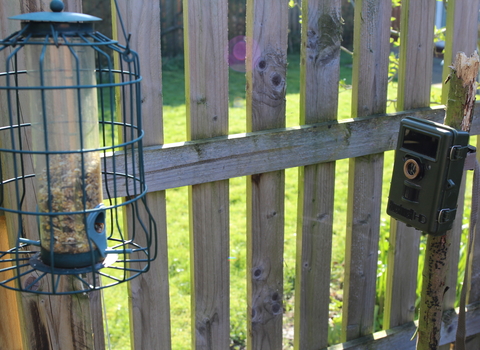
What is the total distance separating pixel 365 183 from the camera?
8.37 ft

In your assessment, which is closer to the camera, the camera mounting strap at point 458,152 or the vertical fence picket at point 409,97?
the camera mounting strap at point 458,152

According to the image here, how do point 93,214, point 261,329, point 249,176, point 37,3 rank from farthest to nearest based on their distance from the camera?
point 261,329 < point 249,176 < point 37,3 < point 93,214

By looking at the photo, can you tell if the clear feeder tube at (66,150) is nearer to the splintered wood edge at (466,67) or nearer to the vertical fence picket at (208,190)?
the vertical fence picket at (208,190)

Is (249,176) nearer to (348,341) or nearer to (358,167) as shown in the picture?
(358,167)

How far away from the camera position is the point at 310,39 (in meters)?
2.27

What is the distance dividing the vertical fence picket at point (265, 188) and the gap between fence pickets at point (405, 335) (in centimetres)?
41

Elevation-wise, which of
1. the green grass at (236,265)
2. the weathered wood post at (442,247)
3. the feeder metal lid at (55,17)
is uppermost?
the feeder metal lid at (55,17)

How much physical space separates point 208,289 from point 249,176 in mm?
461

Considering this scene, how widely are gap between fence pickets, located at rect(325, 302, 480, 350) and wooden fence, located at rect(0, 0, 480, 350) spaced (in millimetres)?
10

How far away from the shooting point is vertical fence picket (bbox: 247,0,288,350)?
2148mm

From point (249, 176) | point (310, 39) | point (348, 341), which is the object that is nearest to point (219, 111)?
point (249, 176)

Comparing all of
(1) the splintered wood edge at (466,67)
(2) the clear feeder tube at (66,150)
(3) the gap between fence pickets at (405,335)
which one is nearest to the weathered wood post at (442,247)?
(1) the splintered wood edge at (466,67)

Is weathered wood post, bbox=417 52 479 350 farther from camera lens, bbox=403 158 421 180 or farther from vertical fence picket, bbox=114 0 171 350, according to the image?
vertical fence picket, bbox=114 0 171 350

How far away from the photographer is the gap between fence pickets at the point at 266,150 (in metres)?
2.03
